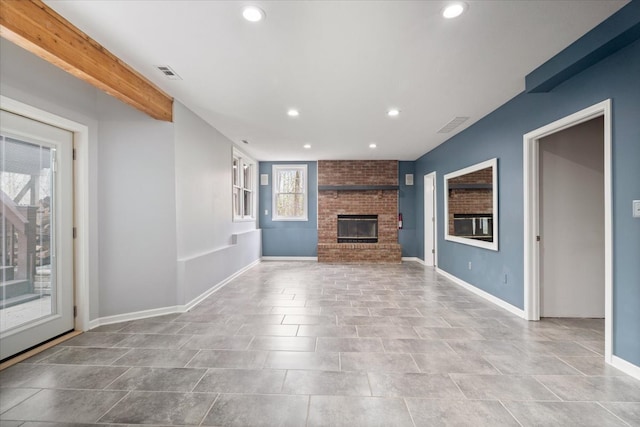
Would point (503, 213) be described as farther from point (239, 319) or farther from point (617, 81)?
point (239, 319)

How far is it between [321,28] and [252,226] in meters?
5.60

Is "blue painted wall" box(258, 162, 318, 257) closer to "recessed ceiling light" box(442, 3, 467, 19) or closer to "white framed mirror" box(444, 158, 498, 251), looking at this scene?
"white framed mirror" box(444, 158, 498, 251)

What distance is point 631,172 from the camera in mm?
2156

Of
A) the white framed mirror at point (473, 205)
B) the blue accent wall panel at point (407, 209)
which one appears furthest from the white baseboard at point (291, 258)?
the white framed mirror at point (473, 205)

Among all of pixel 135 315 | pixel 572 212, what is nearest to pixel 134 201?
pixel 135 315

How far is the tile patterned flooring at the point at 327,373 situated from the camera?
1778 millimetres

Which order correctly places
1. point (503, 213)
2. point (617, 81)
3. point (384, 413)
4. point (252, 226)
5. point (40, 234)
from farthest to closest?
point (252, 226), point (503, 213), point (40, 234), point (617, 81), point (384, 413)

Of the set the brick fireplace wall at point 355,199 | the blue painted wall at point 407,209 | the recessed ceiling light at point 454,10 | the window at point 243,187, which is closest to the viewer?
the recessed ceiling light at point 454,10

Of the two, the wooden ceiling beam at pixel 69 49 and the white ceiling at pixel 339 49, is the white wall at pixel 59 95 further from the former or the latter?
the white ceiling at pixel 339 49

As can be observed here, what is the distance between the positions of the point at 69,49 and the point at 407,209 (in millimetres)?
7161

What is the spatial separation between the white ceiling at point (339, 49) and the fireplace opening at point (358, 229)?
12.9ft

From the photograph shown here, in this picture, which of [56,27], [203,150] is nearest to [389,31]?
[56,27]

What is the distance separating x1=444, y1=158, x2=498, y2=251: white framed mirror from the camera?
13.3ft

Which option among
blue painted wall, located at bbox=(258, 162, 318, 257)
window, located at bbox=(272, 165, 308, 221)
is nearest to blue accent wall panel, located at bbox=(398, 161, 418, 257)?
blue painted wall, located at bbox=(258, 162, 318, 257)
